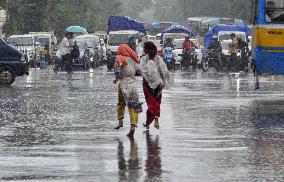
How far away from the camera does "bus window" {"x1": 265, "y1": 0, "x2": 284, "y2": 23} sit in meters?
25.8

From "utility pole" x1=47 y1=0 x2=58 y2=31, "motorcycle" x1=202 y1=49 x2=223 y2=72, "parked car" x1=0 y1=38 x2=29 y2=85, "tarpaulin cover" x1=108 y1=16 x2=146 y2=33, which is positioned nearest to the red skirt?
"parked car" x1=0 y1=38 x2=29 y2=85

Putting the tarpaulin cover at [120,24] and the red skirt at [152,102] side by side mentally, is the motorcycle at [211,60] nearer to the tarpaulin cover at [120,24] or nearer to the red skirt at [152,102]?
the tarpaulin cover at [120,24]

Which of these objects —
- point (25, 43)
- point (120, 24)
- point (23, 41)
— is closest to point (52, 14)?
point (120, 24)

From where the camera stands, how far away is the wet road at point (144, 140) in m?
12.4

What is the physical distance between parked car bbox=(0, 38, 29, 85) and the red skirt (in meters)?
16.1

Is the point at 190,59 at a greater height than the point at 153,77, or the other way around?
the point at 153,77

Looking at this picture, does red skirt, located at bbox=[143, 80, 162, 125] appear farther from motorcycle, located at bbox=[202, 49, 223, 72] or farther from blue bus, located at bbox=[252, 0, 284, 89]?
motorcycle, located at bbox=[202, 49, 223, 72]

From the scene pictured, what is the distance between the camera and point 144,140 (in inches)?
654

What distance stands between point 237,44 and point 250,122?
29494 mm

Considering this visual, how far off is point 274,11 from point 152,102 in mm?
8268

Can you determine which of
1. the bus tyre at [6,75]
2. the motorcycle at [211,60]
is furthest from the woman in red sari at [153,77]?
the motorcycle at [211,60]

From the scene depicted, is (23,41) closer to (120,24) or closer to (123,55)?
(120,24)

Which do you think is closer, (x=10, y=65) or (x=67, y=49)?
(x=10, y=65)

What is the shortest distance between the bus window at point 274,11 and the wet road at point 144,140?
197cm
